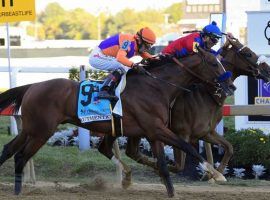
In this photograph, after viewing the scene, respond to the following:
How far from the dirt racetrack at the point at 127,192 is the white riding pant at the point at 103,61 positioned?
145cm

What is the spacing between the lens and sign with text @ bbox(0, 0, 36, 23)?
1108 cm

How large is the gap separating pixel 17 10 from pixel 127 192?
4346 mm

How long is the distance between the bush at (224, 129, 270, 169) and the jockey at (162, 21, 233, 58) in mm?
1758

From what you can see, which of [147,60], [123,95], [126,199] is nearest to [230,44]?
[147,60]

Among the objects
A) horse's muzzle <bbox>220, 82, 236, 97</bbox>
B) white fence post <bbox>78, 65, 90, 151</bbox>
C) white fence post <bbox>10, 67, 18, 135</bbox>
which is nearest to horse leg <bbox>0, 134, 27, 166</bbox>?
horse's muzzle <bbox>220, 82, 236, 97</bbox>

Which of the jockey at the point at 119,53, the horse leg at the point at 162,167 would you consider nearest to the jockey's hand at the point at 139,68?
the jockey at the point at 119,53

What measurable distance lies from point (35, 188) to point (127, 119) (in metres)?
1.59

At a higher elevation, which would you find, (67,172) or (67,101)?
(67,101)

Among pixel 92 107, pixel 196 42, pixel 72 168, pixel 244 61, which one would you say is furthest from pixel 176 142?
pixel 72 168

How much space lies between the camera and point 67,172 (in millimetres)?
9844

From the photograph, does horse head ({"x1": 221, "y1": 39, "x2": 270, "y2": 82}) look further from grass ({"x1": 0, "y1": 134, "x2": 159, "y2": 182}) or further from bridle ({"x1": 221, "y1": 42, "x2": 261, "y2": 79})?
grass ({"x1": 0, "y1": 134, "x2": 159, "y2": 182})

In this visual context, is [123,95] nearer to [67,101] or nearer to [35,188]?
[67,101]

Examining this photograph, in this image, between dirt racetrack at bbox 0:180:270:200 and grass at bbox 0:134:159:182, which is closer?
dirt racetrack at bbox 0:180:270:200

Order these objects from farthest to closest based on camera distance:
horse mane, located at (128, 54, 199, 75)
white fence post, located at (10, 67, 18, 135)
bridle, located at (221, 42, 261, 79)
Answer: white fence post, located at (10, 67, 18, 135) → bridle, located at (221, 42, 261, 79) → horse mane, located at (128, 54, 199, 75)
